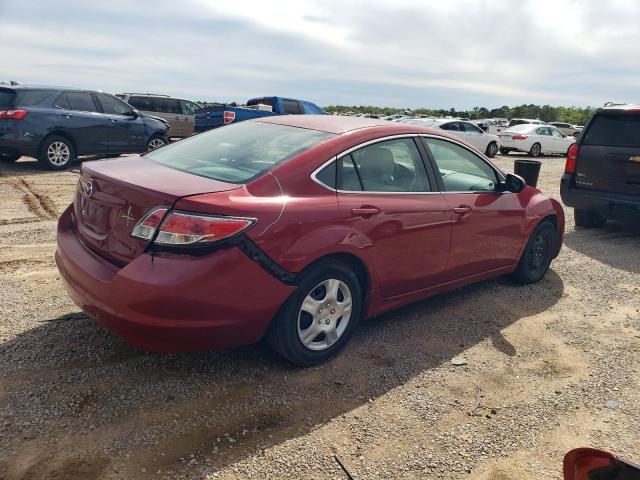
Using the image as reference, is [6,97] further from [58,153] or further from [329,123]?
[329,123]

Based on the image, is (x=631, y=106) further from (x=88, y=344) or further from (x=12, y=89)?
(x=12, y=89)

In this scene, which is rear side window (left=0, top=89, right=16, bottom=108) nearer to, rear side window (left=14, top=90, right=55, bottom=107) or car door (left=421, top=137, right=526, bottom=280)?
rear side window (left=14, top=90, right=55, bottom=107)

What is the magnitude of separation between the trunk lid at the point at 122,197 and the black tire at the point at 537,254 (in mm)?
3227

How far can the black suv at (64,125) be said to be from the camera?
9.85m

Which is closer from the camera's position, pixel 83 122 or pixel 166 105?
pixel 83 122

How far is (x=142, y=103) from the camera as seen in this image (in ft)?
55.8

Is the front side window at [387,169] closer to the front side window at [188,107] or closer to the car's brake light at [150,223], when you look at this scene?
the car's brake light at [150,223]

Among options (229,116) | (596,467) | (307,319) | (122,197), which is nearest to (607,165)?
(307,319)

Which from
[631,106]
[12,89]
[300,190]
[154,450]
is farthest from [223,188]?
[12,89]

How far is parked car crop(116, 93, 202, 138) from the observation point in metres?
17.0

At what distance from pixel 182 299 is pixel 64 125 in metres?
9.22

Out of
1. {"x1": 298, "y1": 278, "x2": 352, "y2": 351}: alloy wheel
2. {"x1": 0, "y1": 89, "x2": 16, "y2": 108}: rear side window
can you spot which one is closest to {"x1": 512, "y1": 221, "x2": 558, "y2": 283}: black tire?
{"x1": 298, "y1": 278, "x2": 352, "y2": 351}: alloy wheel

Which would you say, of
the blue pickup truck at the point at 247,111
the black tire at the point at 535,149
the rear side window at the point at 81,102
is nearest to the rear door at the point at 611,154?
the blue pickup truck at the point at 247,111

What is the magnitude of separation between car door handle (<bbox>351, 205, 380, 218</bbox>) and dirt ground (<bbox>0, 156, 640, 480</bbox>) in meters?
0.96
